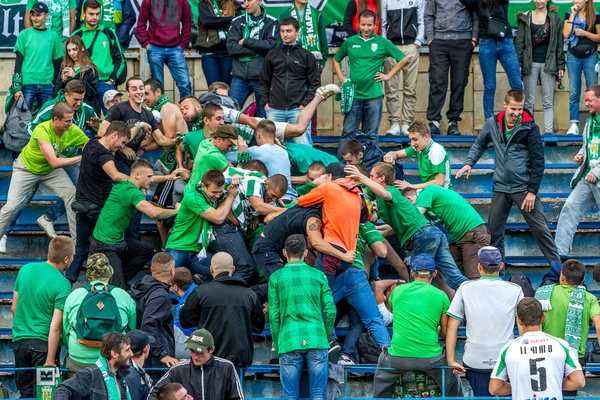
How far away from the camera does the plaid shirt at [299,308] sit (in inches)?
433

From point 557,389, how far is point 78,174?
20.8 feet

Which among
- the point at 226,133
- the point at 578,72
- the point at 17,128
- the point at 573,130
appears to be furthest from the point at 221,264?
the point at 578,72

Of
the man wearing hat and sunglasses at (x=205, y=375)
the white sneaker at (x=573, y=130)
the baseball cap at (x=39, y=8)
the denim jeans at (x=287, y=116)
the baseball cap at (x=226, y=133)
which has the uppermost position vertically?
the baseball cap at (x=39, y=8)

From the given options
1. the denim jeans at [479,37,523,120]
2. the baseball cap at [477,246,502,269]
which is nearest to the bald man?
the baseball cap at [477,246,502,269]

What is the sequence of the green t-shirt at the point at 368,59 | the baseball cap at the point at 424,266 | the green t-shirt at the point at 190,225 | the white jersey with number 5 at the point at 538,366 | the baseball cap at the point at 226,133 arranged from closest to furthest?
1. the white jersey with number 5 at the point at 538,366
2. the baseball cap at the point at 424,266
3. the green t-shirt at the point at 190,225
4. the baseball cap at the point at 226,133
5. the green t-shirt at the point at 368,59

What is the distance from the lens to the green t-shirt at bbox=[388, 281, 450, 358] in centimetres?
1109

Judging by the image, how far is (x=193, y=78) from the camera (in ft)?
58.6

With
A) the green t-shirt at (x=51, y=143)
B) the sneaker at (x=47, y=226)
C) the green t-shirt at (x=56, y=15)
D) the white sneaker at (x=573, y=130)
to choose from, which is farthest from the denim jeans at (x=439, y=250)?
the green t-shirt at (x=56, y=15)

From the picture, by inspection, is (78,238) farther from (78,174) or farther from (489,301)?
(489,301)

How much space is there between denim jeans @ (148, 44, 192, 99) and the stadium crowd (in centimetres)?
3

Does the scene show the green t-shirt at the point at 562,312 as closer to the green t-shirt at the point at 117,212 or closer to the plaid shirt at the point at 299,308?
the plaid shirt at the point at 299,308

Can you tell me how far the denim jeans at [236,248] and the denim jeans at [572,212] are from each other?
3400mm

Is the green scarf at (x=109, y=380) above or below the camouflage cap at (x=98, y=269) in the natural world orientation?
below

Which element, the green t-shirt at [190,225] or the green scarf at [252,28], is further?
the green scarf at [252,28]
